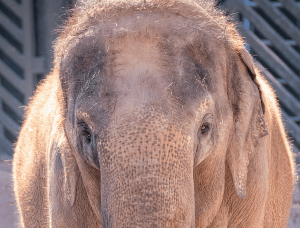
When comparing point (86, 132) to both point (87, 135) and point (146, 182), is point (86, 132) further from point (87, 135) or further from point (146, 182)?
point (146, 182)

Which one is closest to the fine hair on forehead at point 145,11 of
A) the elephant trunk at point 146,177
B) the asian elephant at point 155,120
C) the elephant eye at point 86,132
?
the asian elephant at point 155,120

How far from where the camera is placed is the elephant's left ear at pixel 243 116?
96 centimetres

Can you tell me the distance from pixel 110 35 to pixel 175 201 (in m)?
0.37

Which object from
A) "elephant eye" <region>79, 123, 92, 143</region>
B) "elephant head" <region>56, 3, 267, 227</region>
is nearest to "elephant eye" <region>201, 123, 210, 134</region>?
"elephant head" <region>56, 3, 267, 227</region>

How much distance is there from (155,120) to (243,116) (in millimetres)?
336

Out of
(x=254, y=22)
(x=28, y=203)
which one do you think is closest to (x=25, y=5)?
(x=254, y=22)

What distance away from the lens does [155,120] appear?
71 centimetres

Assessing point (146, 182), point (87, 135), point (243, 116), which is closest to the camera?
point (146, 182)

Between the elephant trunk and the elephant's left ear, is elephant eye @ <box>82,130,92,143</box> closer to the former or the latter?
the elephant trunk

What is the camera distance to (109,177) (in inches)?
28.0

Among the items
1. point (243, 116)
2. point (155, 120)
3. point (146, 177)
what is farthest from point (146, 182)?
point (243, 116)

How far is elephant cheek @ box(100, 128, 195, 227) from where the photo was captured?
0.67 meters

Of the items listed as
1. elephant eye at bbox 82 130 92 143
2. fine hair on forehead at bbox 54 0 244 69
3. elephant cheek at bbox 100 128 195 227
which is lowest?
elephant cheek at bbox 100 128 195 227

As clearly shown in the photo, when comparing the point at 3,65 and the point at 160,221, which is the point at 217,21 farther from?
the point at 3,65
